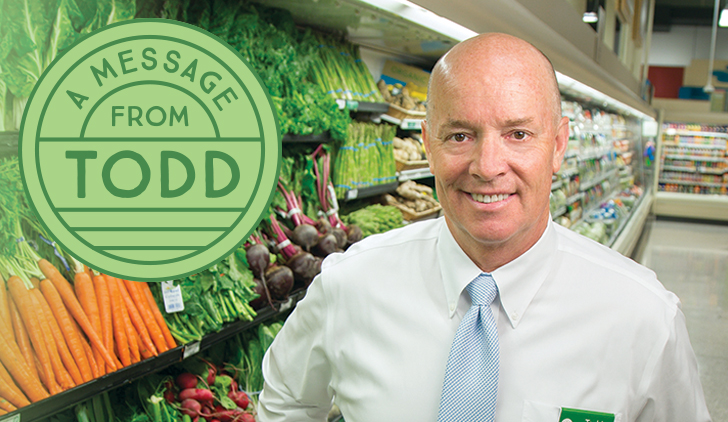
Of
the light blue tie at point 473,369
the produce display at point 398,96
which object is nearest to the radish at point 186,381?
the light blue tie at point 473,369

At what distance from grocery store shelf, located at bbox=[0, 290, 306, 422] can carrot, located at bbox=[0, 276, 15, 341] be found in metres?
0.23

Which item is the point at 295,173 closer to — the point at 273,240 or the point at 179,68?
the point at 273,240

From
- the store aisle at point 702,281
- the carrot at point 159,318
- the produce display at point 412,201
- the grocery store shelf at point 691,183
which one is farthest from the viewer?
the grocery store shelf at point 691,183

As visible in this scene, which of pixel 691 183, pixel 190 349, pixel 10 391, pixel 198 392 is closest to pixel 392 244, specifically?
pixel 190 349

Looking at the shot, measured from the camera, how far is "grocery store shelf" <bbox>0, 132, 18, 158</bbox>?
1449mm

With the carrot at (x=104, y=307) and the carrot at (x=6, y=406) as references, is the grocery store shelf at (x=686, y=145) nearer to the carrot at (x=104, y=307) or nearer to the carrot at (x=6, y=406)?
the carrot at (x=104, y=307)

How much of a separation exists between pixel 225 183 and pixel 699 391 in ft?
4.42

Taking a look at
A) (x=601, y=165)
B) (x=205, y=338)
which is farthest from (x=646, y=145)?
(x=205, y=338)

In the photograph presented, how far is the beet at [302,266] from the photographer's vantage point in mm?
2611

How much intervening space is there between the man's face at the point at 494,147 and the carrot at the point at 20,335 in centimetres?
136

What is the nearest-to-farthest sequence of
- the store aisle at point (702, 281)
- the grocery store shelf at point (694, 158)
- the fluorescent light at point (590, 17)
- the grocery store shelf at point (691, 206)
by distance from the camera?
1. the store aisle at point (702, 281)
2. the fluorescent light at point (590, 17)
3. the grocery store shelf at point (691, 206)
4. the grocery store shelf at point (694, 158)

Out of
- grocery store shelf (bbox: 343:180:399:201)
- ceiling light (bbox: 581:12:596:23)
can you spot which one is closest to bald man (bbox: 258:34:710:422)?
grocery store shelf (bbox: 343:180:399:201)

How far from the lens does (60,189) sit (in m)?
1.38

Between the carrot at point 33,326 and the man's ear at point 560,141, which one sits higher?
the man's ear at point 560,141
